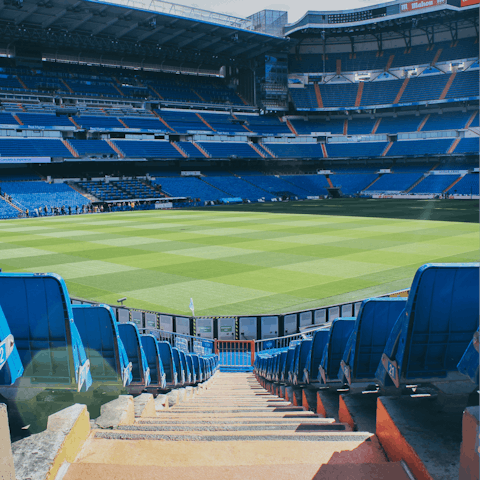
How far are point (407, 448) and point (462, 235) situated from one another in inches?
1255

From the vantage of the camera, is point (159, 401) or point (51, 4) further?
point (51, 4)

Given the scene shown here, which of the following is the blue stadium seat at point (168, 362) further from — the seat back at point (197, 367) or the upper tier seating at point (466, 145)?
the upper tier seating at point (466, 145)

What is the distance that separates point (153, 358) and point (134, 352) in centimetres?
115

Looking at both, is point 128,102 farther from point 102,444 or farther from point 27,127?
point 102,444

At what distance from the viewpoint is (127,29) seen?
6962cm

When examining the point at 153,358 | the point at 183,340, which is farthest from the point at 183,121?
the point at 153,358

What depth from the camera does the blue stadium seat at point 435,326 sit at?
3.47m

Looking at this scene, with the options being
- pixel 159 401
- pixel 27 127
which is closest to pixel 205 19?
pixel 27 127

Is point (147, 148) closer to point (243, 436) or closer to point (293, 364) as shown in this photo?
point (293, 364)

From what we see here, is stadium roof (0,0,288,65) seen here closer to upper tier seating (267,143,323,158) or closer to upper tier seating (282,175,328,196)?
upper tier seating (267,143,323,158)

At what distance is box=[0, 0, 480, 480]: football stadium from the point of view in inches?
131

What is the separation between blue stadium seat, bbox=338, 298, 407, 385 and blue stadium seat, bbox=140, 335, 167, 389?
307 cm

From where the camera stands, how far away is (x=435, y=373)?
3.74m

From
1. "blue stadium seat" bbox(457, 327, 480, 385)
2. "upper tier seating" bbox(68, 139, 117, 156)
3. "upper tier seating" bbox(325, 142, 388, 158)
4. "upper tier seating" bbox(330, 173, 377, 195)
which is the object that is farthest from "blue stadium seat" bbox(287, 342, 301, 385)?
"upper tier seating" bbox(325, 142, 388, 158)
